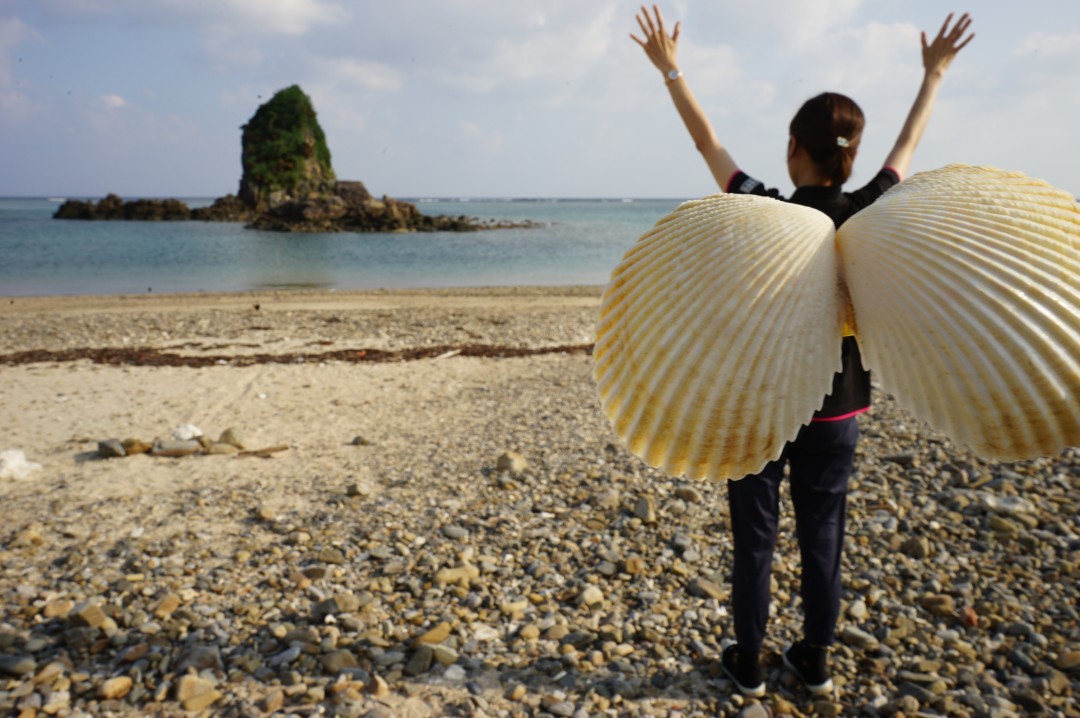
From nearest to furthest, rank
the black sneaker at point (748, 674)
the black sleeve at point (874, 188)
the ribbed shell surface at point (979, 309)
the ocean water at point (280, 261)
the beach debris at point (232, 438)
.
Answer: the ribbed shell surface at point (979, 309) → the black sleeve at point (874, 188) → the black sneaker at point (748, 674) → the beach debris at point (232, 438) → the ocean water at point (280, 261)

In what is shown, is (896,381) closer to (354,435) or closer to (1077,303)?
(1077,303)

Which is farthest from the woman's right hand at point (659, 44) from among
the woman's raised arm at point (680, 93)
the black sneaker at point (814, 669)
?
the black sneaker at point (814, 669)

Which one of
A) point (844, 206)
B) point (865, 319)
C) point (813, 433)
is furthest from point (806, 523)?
point (865, 319)

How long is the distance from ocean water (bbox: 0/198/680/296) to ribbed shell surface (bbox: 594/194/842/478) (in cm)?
2074

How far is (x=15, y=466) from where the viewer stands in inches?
227

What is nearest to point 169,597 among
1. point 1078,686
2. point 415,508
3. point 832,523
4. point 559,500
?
point 415,508

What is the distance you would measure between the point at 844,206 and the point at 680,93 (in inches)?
27.7

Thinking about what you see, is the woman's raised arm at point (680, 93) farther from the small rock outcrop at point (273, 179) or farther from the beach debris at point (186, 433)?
the small rock outcrop at point (273, 179)

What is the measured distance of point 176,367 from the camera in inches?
402

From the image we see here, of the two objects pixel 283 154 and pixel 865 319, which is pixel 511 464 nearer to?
pixel 865 319

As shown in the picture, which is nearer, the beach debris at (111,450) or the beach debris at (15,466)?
the beach debris at (15,466)

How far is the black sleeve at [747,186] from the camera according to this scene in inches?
95.9

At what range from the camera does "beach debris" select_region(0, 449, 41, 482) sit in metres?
5.70

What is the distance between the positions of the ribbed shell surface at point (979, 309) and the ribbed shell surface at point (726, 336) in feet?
0.32
